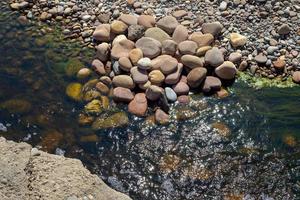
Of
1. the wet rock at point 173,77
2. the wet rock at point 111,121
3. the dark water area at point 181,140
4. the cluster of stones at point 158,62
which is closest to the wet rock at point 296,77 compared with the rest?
the dark water area at point 181,140

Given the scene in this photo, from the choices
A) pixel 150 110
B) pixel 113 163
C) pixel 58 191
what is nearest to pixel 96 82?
pixel 150 110

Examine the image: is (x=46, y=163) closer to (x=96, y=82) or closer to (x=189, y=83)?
(x=96, y=82)

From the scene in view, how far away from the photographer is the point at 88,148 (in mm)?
8695

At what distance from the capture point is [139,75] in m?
9.58

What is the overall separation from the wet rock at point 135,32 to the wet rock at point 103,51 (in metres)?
0.57

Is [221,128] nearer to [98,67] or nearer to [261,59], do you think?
[261,59]

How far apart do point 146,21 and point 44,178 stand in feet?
15.9

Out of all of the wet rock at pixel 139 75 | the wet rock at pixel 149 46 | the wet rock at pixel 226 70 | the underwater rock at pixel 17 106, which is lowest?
the underwater rock at pixel 17 106

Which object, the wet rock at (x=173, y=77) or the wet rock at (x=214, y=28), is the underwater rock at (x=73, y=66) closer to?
the wet rock at (x=173, y=77)

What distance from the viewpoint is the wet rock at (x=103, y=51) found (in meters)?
10.3

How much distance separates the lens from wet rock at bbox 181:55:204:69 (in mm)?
9633

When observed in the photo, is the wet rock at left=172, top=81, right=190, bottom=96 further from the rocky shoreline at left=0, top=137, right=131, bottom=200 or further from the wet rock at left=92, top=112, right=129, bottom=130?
the rocky shoreline at left=0, top=137, right=131, bottom=200

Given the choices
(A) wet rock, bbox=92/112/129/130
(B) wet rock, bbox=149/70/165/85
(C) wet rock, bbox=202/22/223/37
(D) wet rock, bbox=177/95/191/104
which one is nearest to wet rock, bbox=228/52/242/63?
(C) wet rock, bbox=202/22/223/37

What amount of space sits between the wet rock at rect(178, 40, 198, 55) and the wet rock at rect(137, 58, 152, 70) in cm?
79
